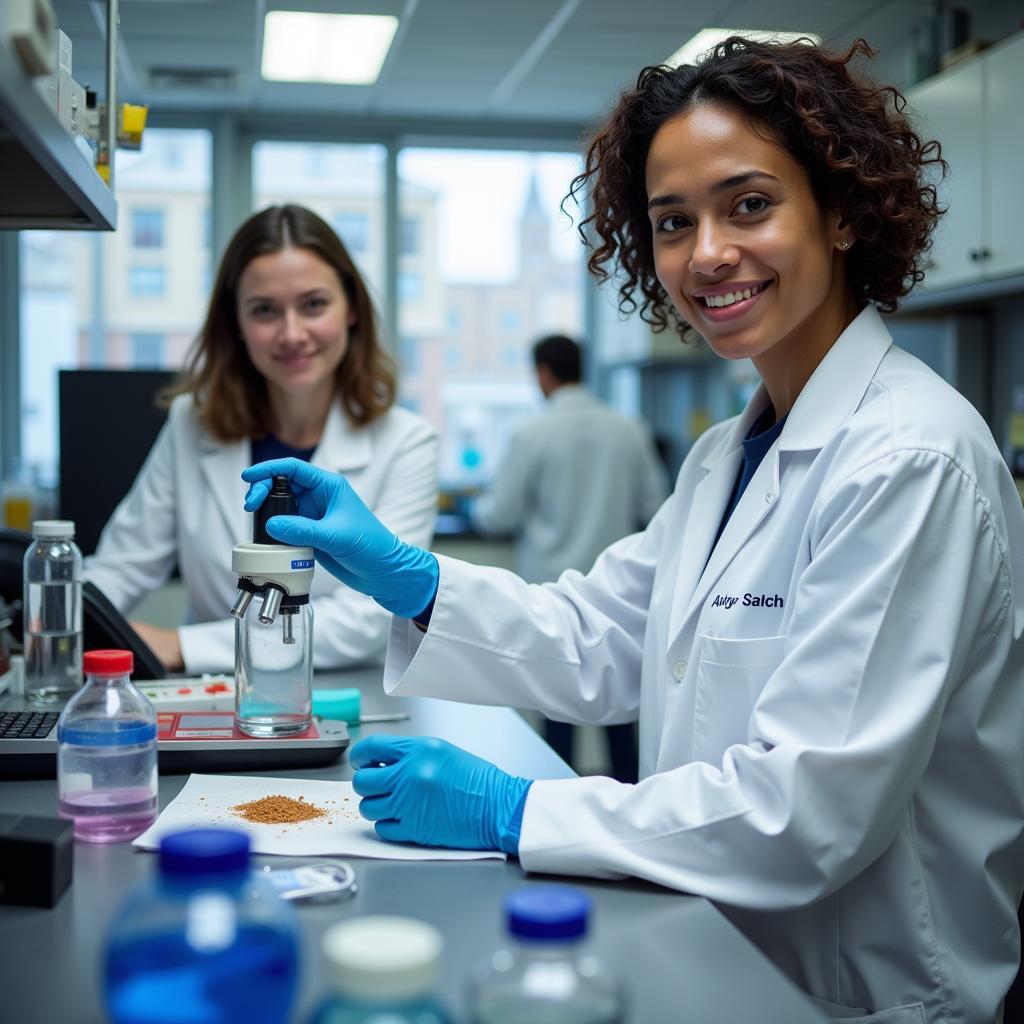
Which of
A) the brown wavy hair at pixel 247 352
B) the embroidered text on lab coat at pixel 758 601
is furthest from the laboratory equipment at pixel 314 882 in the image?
the brown wavy hair at pixel 247 352

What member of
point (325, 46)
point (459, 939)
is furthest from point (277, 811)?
point (325, 46)

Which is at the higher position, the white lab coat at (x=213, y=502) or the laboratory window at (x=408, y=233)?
the laboratory window at (x=408, y=233)

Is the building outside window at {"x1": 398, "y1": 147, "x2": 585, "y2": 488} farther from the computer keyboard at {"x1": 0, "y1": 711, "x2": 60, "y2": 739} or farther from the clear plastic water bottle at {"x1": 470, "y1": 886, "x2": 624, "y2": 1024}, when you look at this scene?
the clear plastic water bottle at {"x1": 470, "y1": 886, "x2": 624, "y2": 1024}

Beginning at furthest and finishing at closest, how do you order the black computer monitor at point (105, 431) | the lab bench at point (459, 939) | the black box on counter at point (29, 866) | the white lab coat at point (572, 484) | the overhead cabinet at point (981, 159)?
the white lab coat at point (572, 484) < the black computer monitor at point (105, 431) < the overhead cabinet at point (981, 159) < the black box on counter at point (29, 866) < the lab bench at point (459, 939)

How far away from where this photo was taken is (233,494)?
2.05 meters

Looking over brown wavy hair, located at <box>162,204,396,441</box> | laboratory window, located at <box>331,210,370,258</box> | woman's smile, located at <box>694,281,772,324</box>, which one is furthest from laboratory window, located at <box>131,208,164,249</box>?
woman's smile, located at <box>694,281,772,324</box>

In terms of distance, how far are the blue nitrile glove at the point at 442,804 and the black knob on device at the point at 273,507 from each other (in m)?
0.34

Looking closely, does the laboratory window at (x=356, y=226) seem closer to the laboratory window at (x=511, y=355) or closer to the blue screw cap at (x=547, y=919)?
the laboratory window at (x=511, y=355)

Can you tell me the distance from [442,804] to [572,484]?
2981mm

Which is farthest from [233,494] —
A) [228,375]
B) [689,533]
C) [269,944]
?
[269,944]

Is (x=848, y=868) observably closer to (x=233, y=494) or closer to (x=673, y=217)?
(x=673, y=217)

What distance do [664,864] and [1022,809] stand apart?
0.40 metres

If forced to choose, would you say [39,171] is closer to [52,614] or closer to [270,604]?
[270,604]

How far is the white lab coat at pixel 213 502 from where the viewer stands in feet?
6.64
